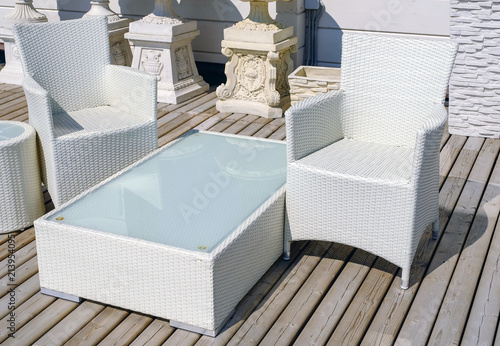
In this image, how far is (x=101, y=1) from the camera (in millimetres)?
5375

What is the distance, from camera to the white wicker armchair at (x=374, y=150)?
2596 millimetres

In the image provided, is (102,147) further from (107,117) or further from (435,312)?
(435,312)

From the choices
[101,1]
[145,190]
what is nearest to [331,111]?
[145,190]

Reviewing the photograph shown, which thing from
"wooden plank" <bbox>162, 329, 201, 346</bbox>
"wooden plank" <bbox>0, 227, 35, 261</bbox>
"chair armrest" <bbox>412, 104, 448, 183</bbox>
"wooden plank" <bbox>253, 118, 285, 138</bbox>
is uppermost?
"chair armrest" <bbox>412, 104, 448, 183</bbox>

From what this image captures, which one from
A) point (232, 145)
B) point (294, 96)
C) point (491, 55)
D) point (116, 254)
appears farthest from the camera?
point (294, 96)

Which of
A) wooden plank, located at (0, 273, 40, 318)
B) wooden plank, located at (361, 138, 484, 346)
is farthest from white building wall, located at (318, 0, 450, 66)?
wooden plank, located at (0, 273, 40, 318)

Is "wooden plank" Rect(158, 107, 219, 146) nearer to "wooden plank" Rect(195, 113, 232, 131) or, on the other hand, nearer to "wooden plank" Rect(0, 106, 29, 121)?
"wooden plank" Rect(195, 113, 232, 131)

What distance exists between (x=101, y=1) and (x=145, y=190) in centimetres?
301

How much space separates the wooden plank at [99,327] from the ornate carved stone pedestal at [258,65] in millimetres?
2358

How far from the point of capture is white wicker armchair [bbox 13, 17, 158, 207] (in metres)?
3.12

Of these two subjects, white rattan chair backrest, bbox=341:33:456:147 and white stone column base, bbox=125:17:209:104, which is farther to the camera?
white stone column base, bbox=125:17:209:104

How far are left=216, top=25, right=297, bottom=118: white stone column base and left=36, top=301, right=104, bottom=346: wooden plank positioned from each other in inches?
92.7

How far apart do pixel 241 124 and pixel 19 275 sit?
2.07 m

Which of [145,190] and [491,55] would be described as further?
[491,55]
